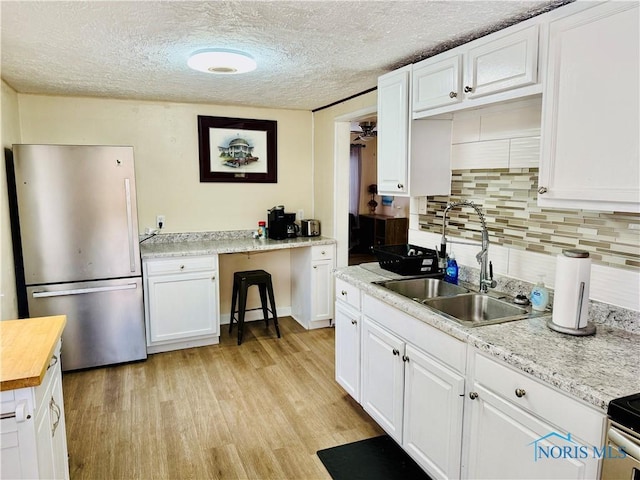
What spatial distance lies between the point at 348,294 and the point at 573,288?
4.40 feet

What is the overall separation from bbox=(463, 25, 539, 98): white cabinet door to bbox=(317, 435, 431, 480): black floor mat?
191cm

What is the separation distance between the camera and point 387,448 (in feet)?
7.89

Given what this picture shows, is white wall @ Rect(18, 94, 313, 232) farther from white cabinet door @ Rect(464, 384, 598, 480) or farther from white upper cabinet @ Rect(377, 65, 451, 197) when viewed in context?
white cabinet door @ Rect(464, 384, 598, 480)

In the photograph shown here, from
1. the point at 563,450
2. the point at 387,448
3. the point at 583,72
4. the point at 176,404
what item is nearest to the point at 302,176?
the point at 176,404

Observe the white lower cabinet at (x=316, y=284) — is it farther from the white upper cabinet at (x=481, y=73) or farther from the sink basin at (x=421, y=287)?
the white upper cabinet at (x=481, y=73)

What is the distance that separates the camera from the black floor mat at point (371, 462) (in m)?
2.18

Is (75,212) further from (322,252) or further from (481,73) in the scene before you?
(481,73)

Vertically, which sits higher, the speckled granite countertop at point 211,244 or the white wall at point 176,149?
the white wall at point 176,149

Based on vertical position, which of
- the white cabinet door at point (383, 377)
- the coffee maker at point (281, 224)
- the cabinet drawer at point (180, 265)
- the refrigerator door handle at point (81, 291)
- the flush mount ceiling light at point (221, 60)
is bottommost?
the white cabinet door at point (383, 377)

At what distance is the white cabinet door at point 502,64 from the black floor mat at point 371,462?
1911 millimetres

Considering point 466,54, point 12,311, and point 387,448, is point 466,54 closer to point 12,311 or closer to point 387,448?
point 387,448

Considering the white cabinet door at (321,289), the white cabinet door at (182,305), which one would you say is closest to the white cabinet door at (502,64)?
the white cabinet door at (321,289)

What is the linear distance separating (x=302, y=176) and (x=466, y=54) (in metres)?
2.70

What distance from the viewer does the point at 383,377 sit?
235 cm
